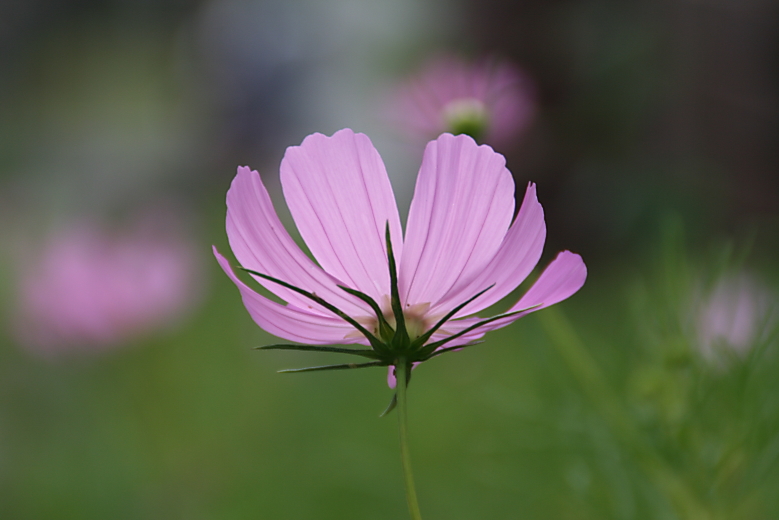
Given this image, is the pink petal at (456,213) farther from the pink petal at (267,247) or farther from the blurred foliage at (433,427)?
the blurred foliage at (433,427)

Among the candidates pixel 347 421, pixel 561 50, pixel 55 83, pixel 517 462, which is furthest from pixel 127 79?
pixel 517 462

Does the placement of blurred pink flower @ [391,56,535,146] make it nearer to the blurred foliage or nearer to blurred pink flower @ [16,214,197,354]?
the blurred foliage

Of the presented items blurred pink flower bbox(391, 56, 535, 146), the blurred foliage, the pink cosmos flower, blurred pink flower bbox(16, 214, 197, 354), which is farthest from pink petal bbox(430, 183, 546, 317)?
blurred pink flower bbox(16, 214, 197, 354)

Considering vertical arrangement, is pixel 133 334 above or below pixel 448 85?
below

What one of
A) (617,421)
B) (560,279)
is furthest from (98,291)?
(560,279)

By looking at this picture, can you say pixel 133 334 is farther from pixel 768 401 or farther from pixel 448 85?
pixel 768 401

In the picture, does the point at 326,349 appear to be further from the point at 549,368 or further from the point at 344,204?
the point at 549,368
